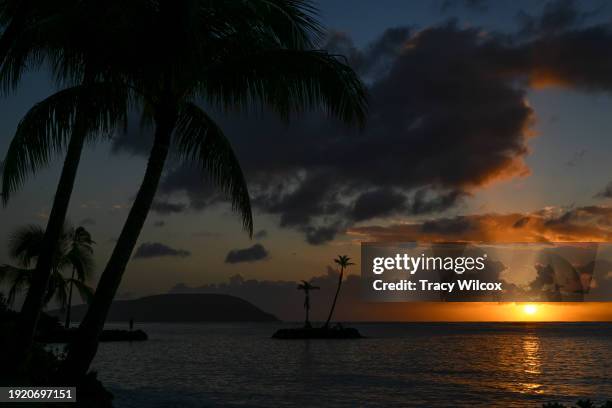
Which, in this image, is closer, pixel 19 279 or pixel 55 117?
pixel 55 117

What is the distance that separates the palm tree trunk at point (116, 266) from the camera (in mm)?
12180

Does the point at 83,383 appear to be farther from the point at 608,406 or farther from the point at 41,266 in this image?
the point at 608,406

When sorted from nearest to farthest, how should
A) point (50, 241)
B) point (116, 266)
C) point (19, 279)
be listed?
1. point (116, 266)
2. point (50, 241)
3. point (19, 279)

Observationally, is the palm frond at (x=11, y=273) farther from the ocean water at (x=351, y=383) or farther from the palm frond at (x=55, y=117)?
the palm frond at (x=55, y=117)

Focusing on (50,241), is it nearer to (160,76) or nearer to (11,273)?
(160,76)

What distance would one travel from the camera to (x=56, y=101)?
14039mm

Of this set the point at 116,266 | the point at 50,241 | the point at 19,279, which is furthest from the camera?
the point at 19,279

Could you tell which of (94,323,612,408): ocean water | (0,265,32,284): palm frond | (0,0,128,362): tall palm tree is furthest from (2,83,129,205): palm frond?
(0,265,32,284): palm frond

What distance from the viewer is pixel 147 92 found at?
13.6m

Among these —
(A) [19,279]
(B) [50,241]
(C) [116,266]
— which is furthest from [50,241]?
(A) [19,279]

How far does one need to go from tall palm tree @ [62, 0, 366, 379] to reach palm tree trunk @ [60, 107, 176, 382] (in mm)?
19

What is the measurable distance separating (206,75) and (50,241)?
6.12m

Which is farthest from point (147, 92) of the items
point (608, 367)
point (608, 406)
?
point (608, 367)

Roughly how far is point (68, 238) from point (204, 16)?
159 feet
